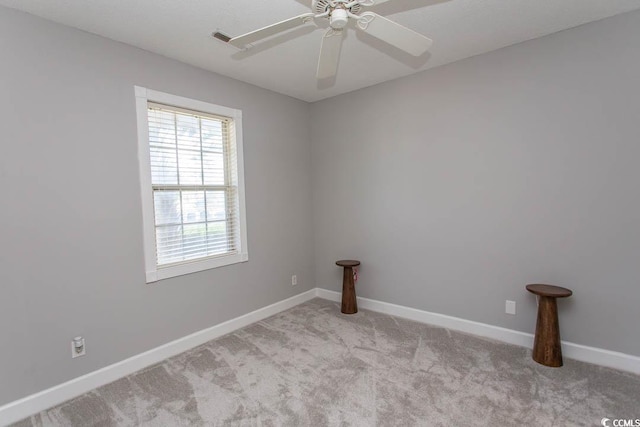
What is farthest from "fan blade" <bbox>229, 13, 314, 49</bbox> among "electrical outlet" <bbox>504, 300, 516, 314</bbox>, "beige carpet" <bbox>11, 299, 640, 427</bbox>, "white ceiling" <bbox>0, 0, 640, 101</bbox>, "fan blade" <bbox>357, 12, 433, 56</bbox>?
"electrical outlet" <bbox>504, 300, 516, 314</bbox>

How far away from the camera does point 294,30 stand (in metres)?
2.30

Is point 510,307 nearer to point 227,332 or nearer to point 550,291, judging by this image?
point 550,291

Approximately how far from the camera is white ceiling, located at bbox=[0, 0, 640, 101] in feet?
6.54

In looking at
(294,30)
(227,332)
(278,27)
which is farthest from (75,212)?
(294,30)

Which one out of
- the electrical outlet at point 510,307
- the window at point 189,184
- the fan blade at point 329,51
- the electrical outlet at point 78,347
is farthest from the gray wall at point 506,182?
the electrical outlet at point 78,347

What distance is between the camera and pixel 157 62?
8.60 ft

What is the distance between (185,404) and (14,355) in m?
1.12

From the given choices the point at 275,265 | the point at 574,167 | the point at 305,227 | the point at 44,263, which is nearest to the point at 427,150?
the point at 574,167

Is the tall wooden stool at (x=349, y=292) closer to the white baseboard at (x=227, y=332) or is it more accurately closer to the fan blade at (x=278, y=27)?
the white baseboard at (x=227, y=332)

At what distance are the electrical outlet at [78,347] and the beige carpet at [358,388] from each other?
30 cm

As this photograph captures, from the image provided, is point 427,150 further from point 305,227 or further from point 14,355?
point 14,355

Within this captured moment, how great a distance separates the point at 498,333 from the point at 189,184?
3.18 meters

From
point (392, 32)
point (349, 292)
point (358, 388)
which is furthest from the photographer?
point (349, 292)

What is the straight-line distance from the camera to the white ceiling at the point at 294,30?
1.99 meters
